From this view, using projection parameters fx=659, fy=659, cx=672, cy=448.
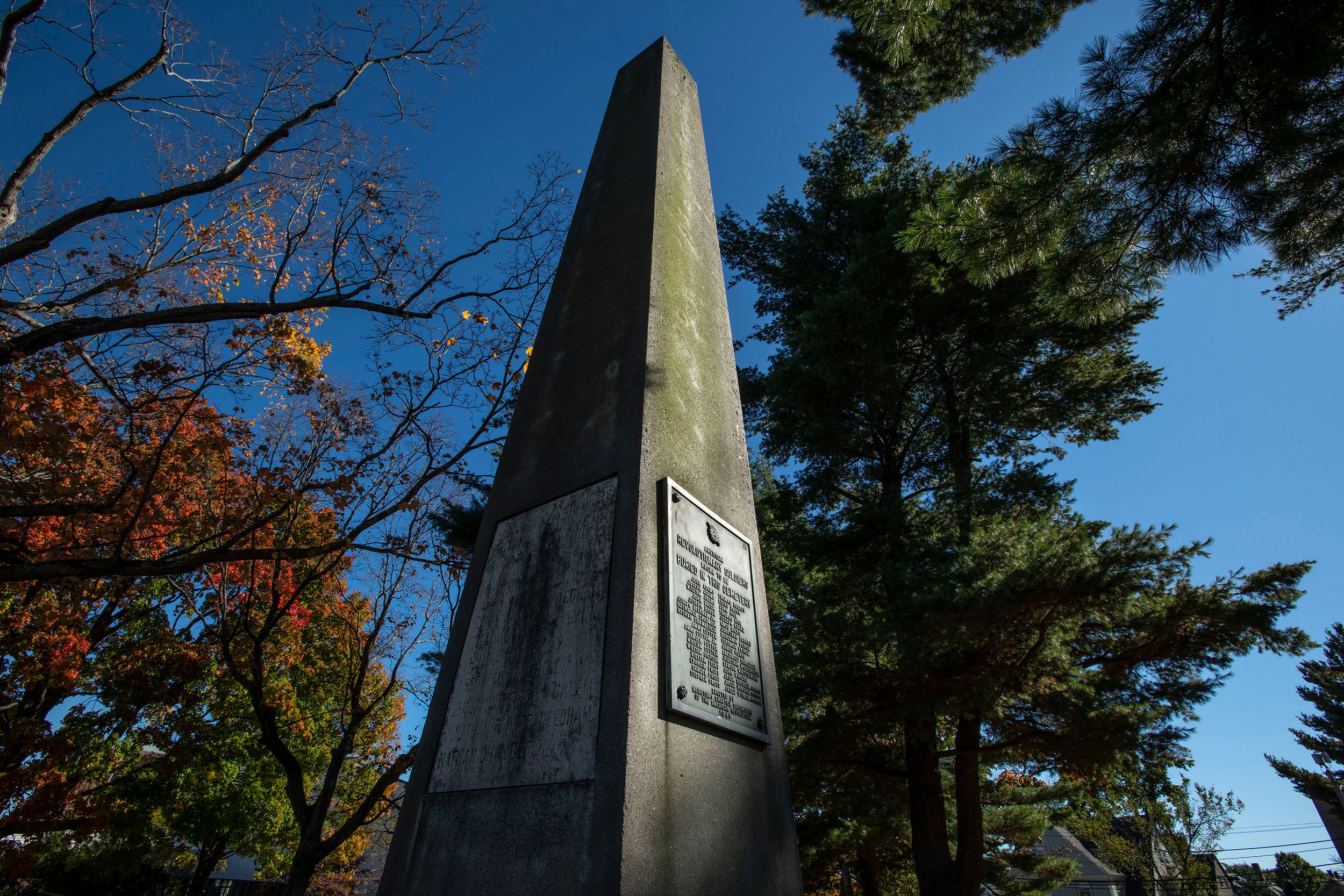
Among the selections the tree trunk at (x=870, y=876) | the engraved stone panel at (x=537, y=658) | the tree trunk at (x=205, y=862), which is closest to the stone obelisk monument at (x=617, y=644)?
the engraved stone panel at (x=537, y=658)

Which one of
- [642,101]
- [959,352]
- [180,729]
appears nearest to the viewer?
[642,101]

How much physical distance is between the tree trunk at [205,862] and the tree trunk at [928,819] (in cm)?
1831

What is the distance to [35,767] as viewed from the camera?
1227 centimetres

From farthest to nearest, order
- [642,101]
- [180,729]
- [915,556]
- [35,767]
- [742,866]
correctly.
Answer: [180,729] < [35,767] < [915,556] < [642,101] < [742,866]

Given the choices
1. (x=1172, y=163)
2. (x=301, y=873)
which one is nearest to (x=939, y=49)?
(x=1172, y=163)

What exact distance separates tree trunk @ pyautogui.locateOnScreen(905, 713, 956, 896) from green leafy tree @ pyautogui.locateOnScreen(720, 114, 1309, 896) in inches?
1.1

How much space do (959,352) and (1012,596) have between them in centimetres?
482

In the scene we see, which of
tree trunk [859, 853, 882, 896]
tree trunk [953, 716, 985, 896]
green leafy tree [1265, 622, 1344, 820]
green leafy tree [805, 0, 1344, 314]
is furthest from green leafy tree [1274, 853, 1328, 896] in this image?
green leafy tree [805, 0, 1344, 314]

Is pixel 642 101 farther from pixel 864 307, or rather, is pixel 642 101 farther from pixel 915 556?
pixel 915 556

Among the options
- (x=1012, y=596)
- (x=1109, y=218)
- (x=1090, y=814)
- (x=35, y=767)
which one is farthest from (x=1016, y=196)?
(x=35, y=767)

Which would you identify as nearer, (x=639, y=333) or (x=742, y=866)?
(x=742, y=866)

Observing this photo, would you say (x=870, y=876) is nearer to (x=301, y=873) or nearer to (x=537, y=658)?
(x=301, y=873)

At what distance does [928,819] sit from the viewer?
28.3ft

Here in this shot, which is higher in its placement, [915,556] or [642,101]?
[642,101]
